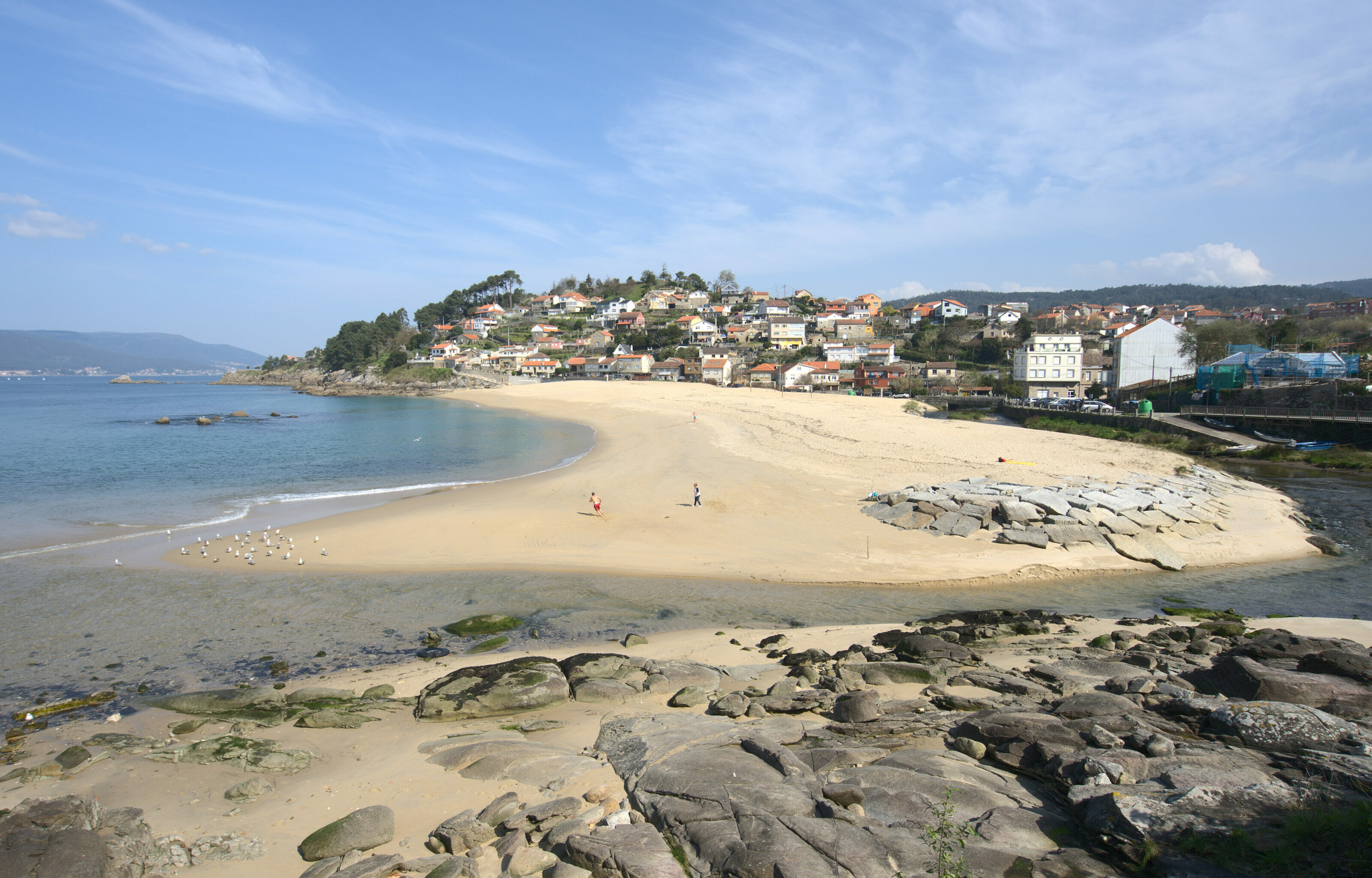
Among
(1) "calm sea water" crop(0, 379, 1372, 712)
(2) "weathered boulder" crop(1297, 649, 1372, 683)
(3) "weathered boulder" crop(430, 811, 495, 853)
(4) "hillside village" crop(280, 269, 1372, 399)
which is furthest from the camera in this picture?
(4) "hillside village" crop(280, 269, 1372, 399)

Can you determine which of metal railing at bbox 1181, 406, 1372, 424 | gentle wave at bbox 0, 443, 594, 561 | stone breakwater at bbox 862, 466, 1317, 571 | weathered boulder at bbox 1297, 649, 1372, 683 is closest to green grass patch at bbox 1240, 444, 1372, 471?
metal railing at bbox 1181, 406, 1372, 424

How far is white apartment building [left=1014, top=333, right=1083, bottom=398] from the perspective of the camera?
61.3 metres

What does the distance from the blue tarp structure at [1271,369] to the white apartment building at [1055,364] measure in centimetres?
1674

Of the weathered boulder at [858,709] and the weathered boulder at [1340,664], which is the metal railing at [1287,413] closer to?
the weathered boulder at [1340,664]

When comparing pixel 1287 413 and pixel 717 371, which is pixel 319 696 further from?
pixel 717 371

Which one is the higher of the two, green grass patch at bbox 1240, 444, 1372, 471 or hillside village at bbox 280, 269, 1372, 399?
hillside village at bbox 280, 269, 1372, 399

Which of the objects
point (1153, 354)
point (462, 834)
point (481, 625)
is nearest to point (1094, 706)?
point (462, 834)

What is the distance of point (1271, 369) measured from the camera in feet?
135

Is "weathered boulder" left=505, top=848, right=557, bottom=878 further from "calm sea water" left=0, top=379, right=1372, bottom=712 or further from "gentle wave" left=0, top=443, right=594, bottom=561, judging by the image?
"gentle wave" left=0, top=443, right=594, bottom=561

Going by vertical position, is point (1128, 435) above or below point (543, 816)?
above

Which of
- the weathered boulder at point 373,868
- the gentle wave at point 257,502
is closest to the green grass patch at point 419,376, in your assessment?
the gentle wave at point 257,502

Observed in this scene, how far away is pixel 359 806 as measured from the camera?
6109 millimetres

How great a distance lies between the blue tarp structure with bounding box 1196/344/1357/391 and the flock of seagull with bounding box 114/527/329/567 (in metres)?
52.0

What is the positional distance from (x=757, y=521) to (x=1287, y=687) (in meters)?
12.4
